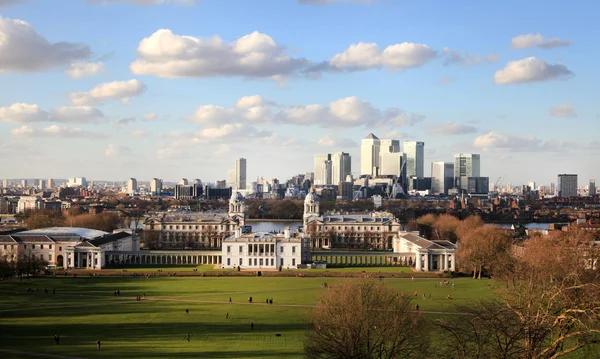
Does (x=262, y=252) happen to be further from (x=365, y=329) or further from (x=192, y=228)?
(x=365, y=329)

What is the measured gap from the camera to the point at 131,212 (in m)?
182

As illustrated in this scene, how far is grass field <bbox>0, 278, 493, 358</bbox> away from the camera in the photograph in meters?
37.5

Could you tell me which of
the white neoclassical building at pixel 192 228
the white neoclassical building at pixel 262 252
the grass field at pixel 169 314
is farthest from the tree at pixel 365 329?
the white neoclassical building at pixel 192 228

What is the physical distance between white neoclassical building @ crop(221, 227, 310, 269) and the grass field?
37.5 ft

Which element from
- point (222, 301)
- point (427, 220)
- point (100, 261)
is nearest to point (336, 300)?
point (222, 301)

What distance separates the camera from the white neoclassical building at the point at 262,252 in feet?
269

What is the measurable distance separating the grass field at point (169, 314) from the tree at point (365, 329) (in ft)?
15.7

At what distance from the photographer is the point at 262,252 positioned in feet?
270

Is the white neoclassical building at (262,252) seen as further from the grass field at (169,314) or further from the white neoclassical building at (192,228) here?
the white neoclassical building at (192,228)

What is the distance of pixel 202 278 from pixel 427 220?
2673 inches

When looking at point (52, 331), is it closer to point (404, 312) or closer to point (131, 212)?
point (404, 312)

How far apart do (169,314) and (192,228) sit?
2604 inches

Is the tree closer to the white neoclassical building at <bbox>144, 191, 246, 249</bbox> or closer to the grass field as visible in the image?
the grass field

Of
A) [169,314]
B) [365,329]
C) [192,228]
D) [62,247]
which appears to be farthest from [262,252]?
[365,329]
